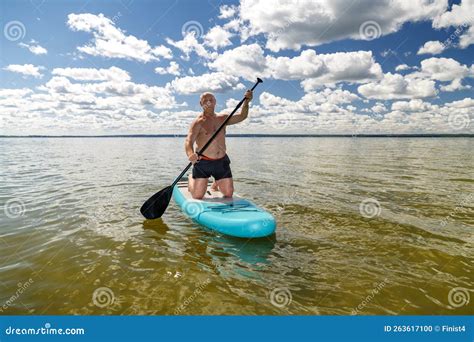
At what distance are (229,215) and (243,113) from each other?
256 centimetres

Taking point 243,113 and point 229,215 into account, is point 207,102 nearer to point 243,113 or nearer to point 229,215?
point 243,113

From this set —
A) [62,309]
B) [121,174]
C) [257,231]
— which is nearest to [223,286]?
[257,231]

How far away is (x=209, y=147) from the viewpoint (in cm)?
726

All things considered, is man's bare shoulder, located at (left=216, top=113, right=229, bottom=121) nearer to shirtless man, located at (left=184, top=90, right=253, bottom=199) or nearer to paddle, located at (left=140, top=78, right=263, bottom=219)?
shirtless man, located at (left=184, top=90, right=253, bottom=199)

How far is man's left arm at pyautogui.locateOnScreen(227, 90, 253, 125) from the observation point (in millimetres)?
7055

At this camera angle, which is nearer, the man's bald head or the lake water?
the lake water

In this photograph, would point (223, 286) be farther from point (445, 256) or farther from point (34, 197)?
point (34, 197)

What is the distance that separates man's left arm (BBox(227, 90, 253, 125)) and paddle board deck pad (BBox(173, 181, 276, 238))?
1.80m

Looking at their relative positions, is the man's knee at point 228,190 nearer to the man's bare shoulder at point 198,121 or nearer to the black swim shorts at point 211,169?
the black swim shorts at point 211,169

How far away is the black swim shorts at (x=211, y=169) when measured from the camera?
7.22 meters

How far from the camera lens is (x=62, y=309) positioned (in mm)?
3648

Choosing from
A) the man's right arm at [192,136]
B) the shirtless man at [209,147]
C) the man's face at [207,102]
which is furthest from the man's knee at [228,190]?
the man's face at [207,102]

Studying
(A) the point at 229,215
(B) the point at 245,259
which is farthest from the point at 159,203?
(B) the point at 245,259

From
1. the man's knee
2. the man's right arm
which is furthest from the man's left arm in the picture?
the man's knee
